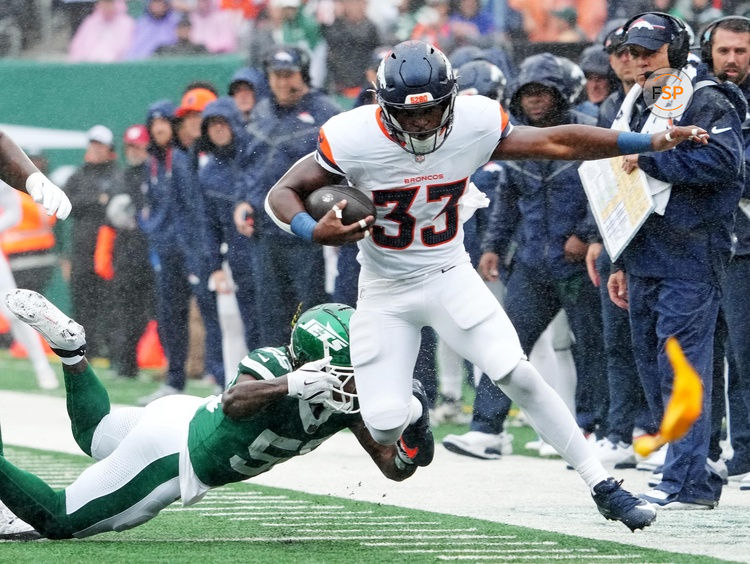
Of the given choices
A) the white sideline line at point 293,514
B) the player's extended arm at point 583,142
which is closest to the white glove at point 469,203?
the player's extended arm at point 583,142

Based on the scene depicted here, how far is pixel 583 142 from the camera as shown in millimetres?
4840

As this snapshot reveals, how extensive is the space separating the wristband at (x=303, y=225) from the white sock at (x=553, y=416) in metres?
0.80

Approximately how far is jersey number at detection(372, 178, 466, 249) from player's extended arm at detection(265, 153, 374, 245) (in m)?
0.22

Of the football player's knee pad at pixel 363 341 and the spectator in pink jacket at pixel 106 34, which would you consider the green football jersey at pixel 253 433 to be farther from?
the spectator in pink jacket at pixel 106 34

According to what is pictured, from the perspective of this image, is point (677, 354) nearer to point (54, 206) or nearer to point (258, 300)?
point (54, 206)

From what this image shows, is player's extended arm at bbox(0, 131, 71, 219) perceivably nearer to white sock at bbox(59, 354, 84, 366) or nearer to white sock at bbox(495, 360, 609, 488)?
white sock at bbox(59, 354, 84, 366)

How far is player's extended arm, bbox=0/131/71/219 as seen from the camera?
16.2 feet

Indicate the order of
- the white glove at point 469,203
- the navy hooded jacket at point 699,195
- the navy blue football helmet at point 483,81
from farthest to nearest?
the navy blue football helmet at point 483,81, the navy hooded jacket at point 699,195, the white glove at point 469,203

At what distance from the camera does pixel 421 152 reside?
4.91 meters

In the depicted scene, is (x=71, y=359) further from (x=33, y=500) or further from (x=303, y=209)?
(x=303, y=209)

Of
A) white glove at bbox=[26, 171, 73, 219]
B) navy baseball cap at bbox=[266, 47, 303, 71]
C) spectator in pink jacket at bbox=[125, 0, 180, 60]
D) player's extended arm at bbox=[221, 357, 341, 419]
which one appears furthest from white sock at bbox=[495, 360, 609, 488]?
spectator in pink jacket at bbox=[125, 0, 180, 60]
